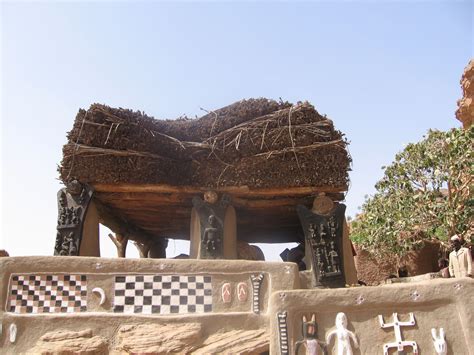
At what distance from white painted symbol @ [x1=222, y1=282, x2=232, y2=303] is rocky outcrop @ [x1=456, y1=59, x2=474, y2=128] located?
15.4 meters

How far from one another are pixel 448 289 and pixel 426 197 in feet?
29.8

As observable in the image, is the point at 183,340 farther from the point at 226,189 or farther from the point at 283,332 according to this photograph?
the point at 226,189

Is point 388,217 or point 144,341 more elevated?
point 388,217

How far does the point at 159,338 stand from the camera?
6.51 meters

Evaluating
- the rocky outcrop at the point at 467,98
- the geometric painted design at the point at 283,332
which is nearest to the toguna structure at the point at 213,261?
the geometric painted design at the point at 283,332

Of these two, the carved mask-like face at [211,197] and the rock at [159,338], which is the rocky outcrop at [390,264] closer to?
the carved mask-like face at [211,197]

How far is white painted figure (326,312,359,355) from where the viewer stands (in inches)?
223

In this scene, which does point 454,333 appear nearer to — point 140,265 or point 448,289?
point 448,289

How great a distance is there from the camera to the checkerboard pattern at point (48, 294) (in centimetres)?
691

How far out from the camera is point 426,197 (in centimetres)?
1441

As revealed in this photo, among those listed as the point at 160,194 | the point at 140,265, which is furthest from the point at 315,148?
the point at 140,265

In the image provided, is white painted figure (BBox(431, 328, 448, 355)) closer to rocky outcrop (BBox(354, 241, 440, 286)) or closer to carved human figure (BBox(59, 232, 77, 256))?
carved human figure (BBox(59, 232, 77, 256))

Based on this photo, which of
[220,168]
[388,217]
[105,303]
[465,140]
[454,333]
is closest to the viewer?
[454,333]

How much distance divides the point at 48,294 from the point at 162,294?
1.53 metres
